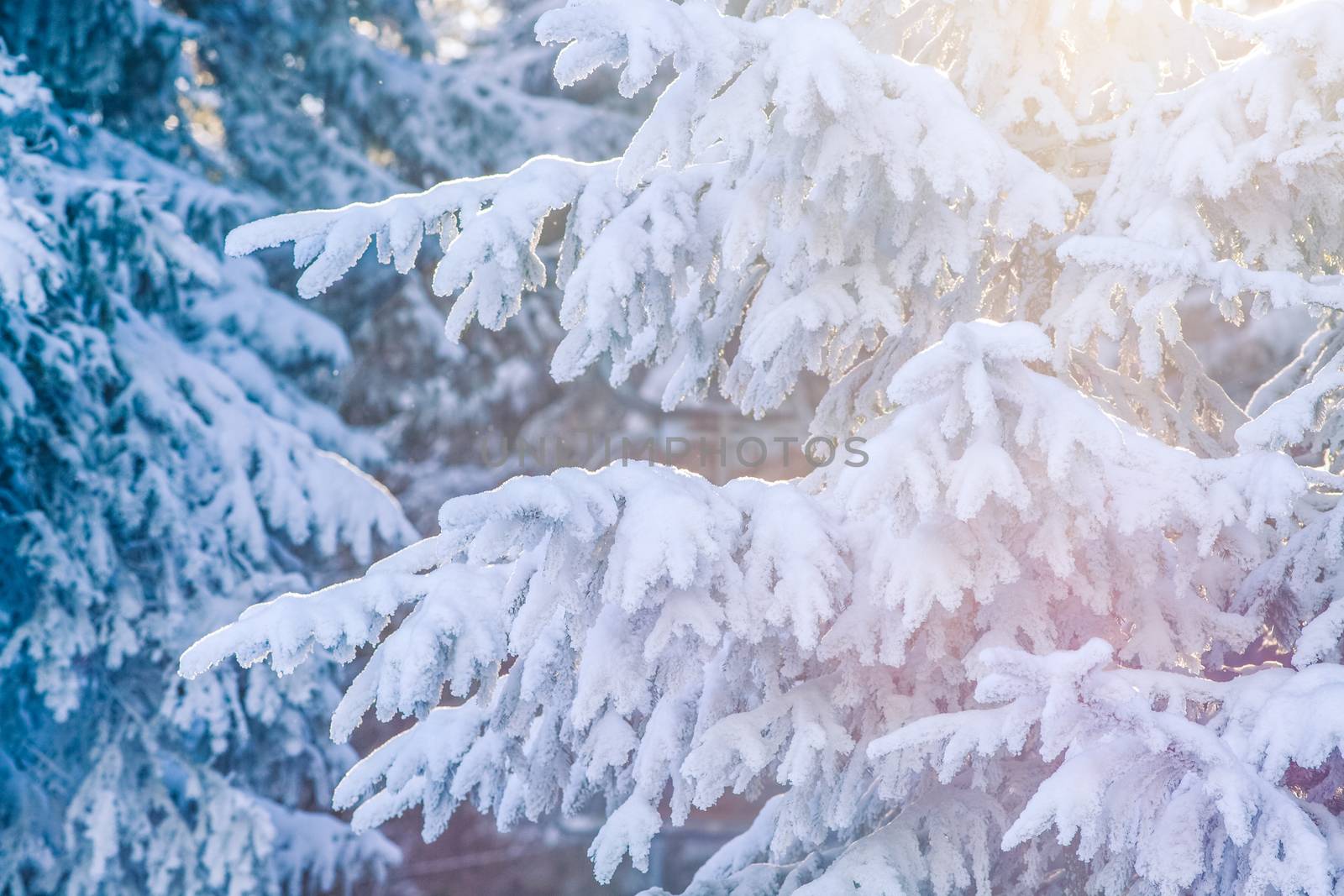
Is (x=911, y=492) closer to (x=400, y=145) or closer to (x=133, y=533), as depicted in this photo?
(x=133, y=533)

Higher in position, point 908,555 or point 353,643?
point 908,555

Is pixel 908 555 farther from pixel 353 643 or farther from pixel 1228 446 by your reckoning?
pixel 1228 446

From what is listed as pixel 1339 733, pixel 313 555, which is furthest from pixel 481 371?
pixel 1339 733

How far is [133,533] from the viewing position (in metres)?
7.65

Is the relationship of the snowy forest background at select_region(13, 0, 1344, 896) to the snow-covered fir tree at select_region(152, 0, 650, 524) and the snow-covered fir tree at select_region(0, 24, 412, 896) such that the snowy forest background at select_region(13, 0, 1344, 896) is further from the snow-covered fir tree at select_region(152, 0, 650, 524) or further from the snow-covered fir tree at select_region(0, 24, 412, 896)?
the snow-covered fir tree at select_region(152, 0, 650, 524)

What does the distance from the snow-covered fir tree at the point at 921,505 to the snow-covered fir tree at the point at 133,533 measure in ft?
12.9

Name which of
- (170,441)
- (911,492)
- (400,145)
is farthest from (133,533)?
(911,492)

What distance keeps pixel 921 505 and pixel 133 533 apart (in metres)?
6.51

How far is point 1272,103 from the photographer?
319 cm

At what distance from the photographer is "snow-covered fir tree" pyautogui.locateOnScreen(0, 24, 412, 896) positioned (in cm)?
686

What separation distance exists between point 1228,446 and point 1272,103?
1294 mm

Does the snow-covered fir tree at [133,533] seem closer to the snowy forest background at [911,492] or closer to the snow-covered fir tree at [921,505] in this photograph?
the snowy forest background at [911,492]

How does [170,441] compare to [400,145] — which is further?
[400,145]

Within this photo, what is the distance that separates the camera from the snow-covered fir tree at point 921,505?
8.36ft
